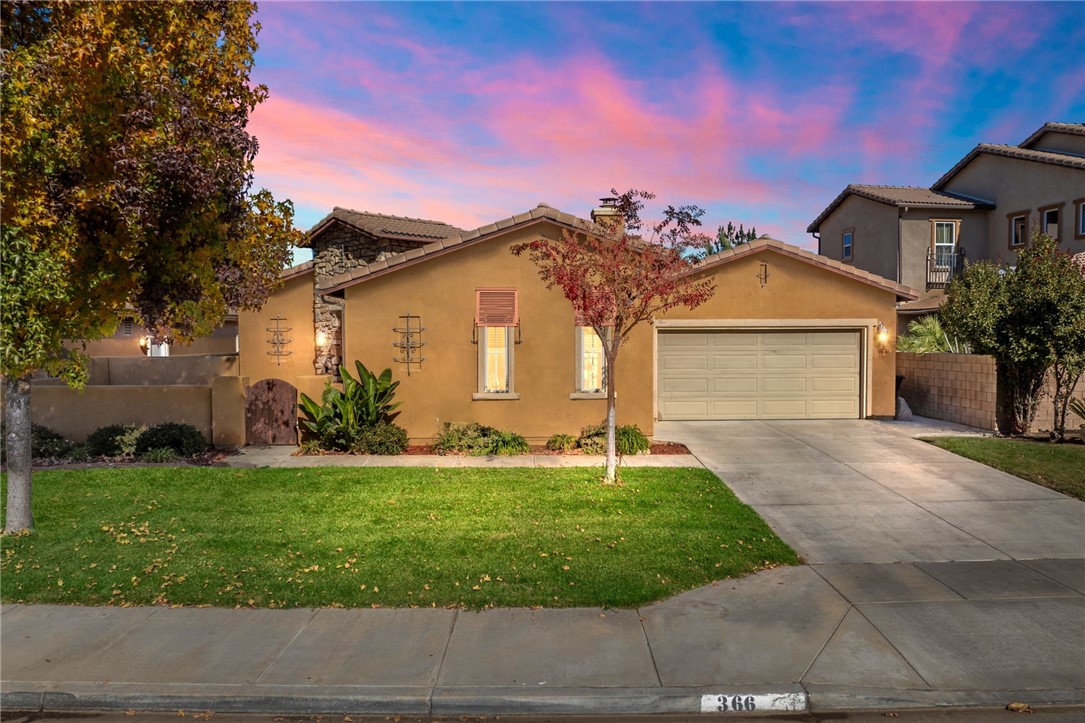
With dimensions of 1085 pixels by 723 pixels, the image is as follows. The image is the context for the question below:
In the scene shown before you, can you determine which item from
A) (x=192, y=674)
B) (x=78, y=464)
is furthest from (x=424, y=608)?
(x=78, y=464)

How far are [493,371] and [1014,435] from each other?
10743 millimetres

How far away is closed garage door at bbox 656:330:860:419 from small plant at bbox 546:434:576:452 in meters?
4.15

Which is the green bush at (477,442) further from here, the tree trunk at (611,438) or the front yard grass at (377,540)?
the tree trunk at (611,438)

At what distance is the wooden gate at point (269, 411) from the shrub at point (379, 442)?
1954 mm

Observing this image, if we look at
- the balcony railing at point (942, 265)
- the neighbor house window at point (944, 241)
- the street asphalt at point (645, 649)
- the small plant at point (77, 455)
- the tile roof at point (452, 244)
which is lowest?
the street asphalt at point (645, 649)

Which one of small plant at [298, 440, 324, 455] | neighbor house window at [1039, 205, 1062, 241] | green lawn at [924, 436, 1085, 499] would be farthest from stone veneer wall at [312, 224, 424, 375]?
neighbor house window at [1039, 205, 1062, 241]

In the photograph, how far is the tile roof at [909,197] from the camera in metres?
26.4

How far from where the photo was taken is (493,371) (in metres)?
14.0

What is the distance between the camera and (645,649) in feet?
17.5

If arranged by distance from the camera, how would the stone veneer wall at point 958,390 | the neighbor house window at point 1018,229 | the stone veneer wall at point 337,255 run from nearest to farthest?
1. the stone veneer wall at point 958,390
2. the stone veneer wall at point 337,255
3. the neighbor house window at point 1018,229

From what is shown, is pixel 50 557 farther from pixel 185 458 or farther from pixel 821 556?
pixel 821 556

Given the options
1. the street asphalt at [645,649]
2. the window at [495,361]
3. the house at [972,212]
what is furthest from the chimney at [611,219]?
the house at [972,212]

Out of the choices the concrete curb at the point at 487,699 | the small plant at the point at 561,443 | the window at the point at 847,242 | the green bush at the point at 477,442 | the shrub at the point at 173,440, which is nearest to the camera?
the concrete curb at the point at 487,699

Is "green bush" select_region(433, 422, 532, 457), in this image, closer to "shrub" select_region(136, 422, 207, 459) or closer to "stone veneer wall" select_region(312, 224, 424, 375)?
"shrub" select_region(136, 422, 207, 459)
